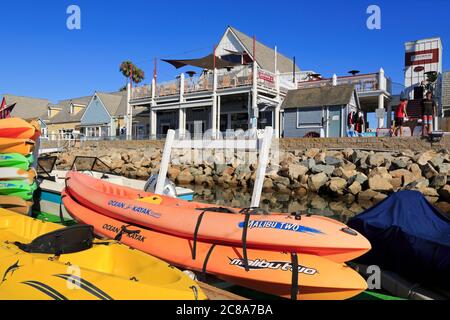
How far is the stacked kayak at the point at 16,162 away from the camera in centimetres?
769

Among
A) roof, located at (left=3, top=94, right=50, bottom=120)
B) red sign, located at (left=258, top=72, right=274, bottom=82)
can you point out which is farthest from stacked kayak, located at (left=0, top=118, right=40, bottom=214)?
roof, located at (left=3, top=94, right=50, bottom=120)

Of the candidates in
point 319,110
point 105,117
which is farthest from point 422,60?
point 105,117

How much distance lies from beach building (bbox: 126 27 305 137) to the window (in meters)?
1.58

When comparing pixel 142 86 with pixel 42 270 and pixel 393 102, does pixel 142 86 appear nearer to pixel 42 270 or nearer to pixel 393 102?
pixel 393 102

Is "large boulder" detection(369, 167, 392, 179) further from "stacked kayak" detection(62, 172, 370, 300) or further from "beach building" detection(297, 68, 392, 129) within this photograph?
"stacked kayak" detection(62, 172, 370, 300)

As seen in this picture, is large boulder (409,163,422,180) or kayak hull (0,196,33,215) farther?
large boulder (409,163,422,180)

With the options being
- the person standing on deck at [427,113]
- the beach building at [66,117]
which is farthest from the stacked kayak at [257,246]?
the beach building at [66,117]

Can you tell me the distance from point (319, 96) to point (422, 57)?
35.7 feet

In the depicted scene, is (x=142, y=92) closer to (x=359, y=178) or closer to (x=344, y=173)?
(x=344, y=173)

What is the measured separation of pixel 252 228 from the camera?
459 centimetres

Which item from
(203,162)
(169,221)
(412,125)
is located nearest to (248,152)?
(203,162)

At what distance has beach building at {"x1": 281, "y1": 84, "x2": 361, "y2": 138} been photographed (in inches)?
823

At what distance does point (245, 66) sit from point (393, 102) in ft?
33.8
